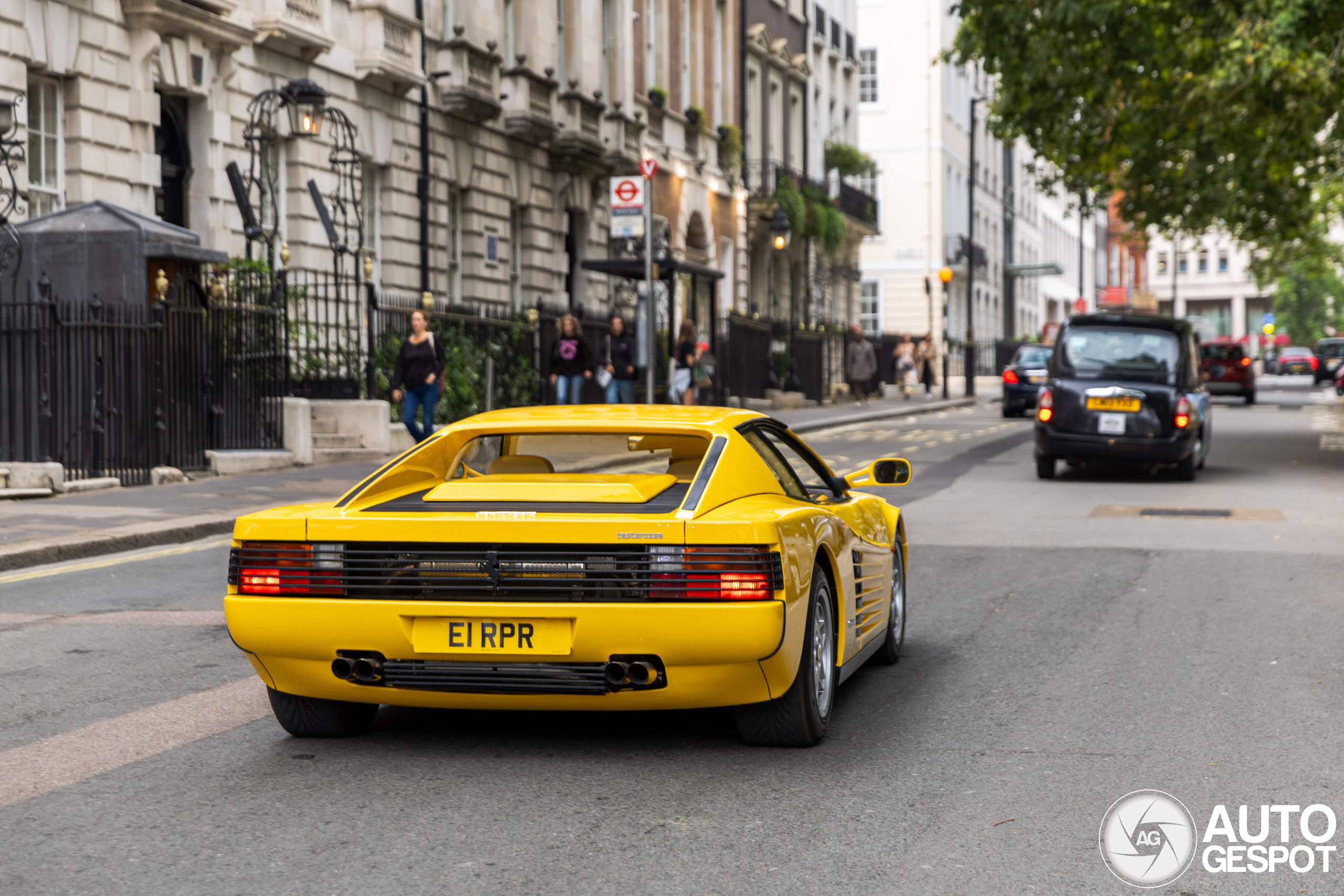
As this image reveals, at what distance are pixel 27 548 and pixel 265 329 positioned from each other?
7.57 meters

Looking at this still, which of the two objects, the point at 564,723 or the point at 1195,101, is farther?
the point at 1195,101

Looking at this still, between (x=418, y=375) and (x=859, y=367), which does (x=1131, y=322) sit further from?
(x=859, y=367)

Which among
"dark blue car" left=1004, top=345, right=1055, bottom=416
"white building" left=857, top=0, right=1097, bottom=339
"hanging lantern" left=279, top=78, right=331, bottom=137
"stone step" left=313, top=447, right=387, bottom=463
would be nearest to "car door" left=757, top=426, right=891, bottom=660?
"stone step" left=313, top=447, right=387, bottom=463

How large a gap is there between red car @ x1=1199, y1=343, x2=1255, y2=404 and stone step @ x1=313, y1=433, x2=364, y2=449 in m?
28.0

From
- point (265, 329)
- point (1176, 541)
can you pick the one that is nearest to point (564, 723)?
point (1176, 541)

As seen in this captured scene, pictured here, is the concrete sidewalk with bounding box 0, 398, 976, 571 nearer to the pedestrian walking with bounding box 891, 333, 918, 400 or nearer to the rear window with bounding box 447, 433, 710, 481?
the rear window with bounding box 447, 433, 710, 481

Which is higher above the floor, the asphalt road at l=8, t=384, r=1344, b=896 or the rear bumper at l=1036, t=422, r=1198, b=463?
the rear bumper at l=1036, t=422, r=1198, b=463

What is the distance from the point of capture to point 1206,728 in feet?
20.3

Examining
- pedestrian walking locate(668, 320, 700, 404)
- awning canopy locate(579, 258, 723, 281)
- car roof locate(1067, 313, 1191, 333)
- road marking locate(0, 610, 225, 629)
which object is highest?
awning canopy locate(579, 258, 723, 281)

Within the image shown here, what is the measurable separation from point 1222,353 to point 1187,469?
26592 millimetres

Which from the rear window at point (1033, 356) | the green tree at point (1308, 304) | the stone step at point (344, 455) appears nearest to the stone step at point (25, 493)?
the stone step at point (344, 455)

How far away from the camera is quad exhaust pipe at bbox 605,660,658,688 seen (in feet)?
17.5

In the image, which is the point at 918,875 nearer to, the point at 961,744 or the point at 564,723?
the point at 961,744

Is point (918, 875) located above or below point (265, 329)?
below
